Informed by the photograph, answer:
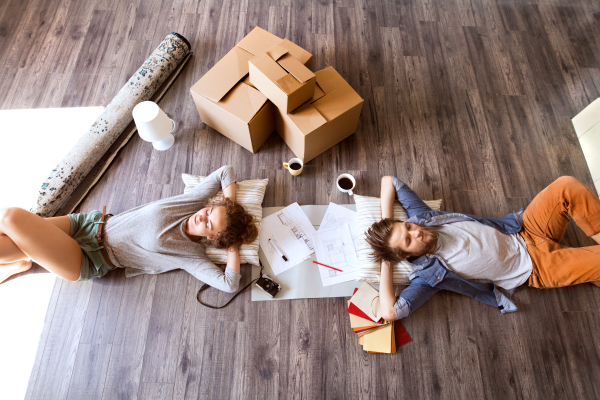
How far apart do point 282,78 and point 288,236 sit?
868mm

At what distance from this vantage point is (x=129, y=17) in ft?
7.92

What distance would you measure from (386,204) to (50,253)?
1.68 m

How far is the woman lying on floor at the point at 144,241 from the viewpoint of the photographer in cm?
147

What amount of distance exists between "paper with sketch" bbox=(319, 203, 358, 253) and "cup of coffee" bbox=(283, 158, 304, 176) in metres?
0.29

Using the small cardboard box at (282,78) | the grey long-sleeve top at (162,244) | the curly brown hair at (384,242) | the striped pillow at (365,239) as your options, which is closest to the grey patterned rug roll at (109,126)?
the grey long-sleeve top at (162,244)

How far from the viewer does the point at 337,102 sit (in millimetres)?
1781

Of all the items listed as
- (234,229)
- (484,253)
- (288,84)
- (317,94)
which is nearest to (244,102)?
(288,84)

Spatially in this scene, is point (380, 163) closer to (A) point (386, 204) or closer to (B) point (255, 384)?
(A) point (386, 204)

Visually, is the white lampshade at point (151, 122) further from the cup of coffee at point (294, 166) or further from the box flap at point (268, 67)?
the cup of coffee at point (294, 166)

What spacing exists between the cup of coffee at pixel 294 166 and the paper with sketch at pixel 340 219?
0.29 m

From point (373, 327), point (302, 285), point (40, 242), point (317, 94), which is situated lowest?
point (373, 327)

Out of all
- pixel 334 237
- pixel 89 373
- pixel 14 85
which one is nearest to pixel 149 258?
pixel 89 373

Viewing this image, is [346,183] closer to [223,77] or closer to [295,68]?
[295,68]

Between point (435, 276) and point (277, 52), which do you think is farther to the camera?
point (277, 52)
